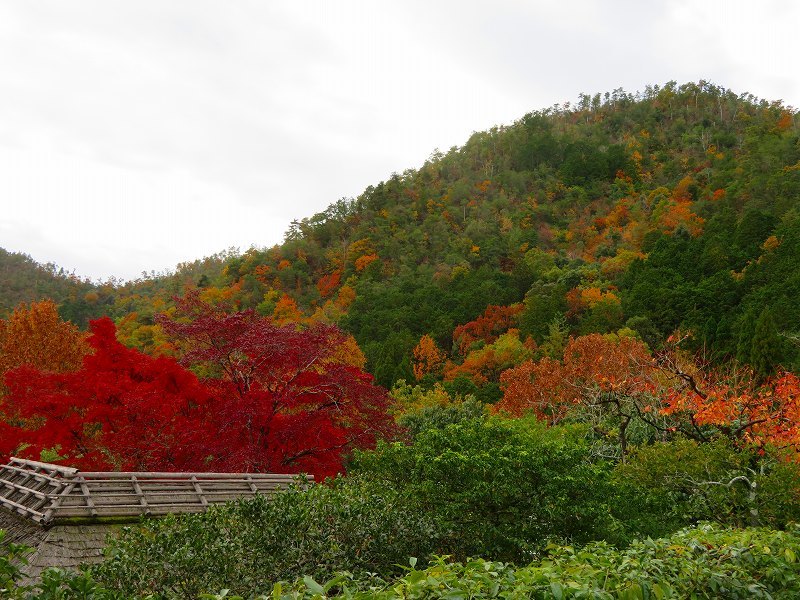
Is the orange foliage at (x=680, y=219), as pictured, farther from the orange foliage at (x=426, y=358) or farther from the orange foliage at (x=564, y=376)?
the orange foliage at (x=564, y=376)

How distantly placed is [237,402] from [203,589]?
246 inches

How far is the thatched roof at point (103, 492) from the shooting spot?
23.8 ft

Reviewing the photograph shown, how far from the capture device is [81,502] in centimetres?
734

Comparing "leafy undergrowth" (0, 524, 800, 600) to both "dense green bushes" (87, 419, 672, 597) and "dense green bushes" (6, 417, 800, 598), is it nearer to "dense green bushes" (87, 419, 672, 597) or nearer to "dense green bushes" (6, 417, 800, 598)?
"dense green bushes" (6, 417, 800, 598)

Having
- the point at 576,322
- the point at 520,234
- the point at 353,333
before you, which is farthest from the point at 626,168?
Answer: the point at 353,333

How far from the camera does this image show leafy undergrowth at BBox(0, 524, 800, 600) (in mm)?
2973

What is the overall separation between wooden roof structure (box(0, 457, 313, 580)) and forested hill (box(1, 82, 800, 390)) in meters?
20.0

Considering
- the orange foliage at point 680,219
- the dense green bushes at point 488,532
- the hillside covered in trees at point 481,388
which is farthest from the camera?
the orange foliage at point 680,219

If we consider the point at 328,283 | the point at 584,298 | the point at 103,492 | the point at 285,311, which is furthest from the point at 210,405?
the point at 328,283

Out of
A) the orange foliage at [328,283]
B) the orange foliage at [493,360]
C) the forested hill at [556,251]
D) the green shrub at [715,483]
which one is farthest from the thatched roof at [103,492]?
the orange foliage at [328,283]

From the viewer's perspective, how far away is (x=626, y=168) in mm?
53438

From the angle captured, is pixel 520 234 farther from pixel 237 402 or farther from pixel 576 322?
pixel 237 402

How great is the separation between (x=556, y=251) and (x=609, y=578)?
1638 inches

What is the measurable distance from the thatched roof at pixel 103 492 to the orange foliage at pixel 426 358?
2382 centimetres
